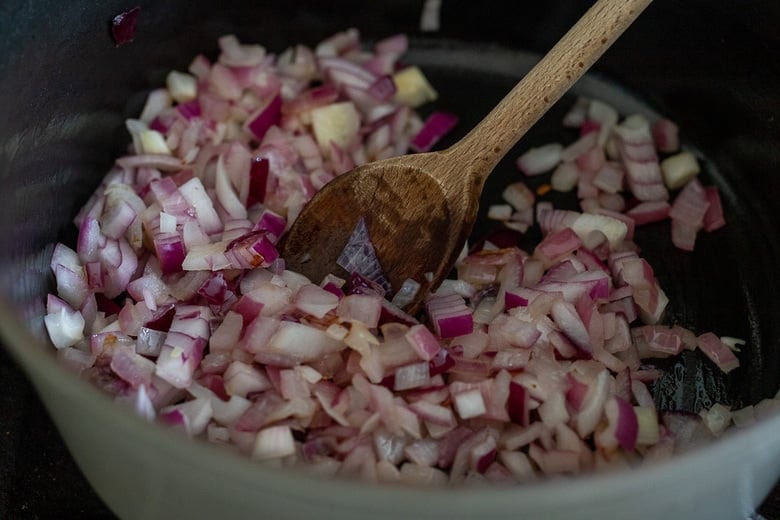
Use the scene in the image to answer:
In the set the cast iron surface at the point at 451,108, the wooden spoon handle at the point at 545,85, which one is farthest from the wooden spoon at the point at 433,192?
the cast iron surface at the point at 451,108

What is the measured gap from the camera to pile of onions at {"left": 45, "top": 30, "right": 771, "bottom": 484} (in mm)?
1218

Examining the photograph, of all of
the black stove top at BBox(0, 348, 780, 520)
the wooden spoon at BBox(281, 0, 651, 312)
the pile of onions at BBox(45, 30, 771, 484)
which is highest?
the wooden spoon at BBox(281, 0, 651, 312)

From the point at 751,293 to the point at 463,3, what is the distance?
0.78 metres

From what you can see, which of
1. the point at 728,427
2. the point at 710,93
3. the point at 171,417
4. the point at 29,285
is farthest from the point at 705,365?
the point at 29,285

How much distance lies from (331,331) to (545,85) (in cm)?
48

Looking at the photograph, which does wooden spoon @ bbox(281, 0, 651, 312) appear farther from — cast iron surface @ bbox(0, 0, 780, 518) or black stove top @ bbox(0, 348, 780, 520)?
black stove top @ bbox(0, 348, 780, 520)

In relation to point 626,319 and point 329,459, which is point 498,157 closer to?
point 626,319

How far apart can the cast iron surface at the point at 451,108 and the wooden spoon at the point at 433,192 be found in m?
0.30

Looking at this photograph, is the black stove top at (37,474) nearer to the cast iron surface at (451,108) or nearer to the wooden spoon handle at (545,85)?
the cast iron surface at (451,108)

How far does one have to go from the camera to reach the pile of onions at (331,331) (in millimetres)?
1218

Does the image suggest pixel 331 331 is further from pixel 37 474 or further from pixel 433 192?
pixel 37 474

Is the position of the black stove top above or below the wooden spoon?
below

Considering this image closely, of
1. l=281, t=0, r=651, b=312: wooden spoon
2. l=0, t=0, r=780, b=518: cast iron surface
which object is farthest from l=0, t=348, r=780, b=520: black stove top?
l=281, t=0, r=651, b=312: wooden spoon

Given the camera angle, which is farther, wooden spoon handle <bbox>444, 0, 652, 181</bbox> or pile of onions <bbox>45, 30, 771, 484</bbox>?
wooden spoon handle <bbox>444, 0, 652, 181</bbox>
